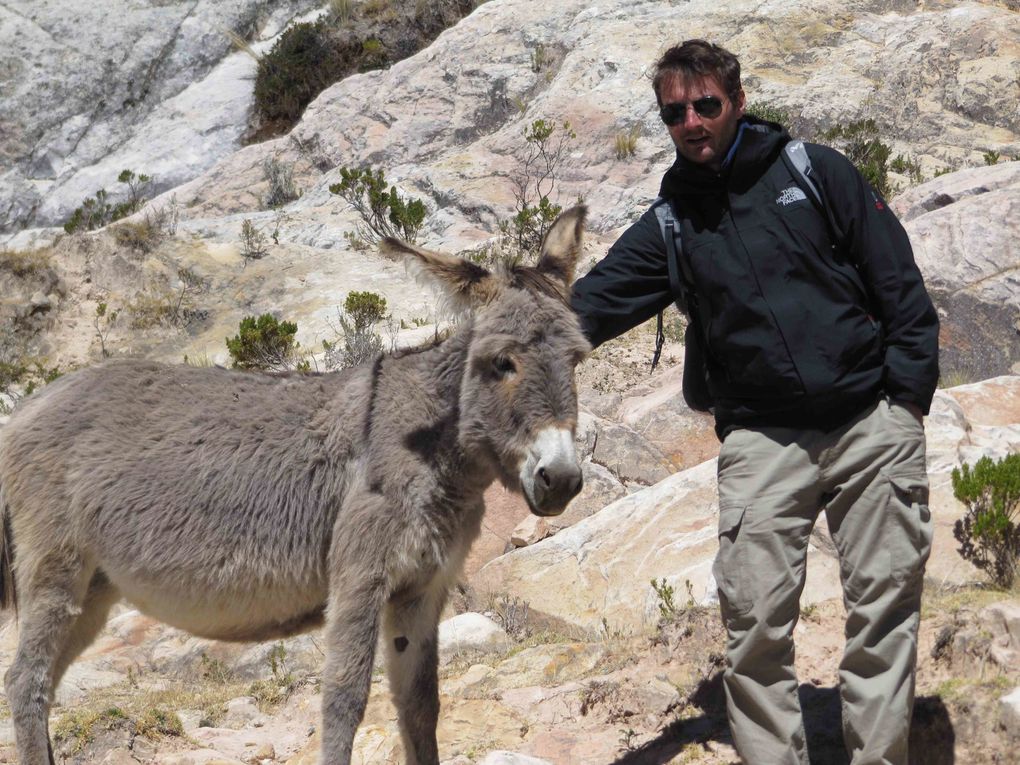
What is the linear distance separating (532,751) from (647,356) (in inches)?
279

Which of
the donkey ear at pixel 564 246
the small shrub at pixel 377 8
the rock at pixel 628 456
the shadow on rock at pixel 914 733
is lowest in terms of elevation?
the small shrub at pixel 377 8

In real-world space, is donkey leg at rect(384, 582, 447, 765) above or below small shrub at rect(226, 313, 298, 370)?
above

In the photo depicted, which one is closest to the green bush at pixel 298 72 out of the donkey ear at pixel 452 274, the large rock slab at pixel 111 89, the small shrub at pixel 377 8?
the large rock slab at pixel 111 89

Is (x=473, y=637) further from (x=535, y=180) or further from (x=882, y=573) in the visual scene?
(x=535, y=180)

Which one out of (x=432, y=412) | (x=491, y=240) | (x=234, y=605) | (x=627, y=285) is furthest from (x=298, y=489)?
(x=491, y=240)

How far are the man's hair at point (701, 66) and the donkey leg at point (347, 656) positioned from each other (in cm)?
237

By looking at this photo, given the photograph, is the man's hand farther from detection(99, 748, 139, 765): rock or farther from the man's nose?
detection(99, 748, 139, 765): rock

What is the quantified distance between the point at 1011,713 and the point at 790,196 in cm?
227

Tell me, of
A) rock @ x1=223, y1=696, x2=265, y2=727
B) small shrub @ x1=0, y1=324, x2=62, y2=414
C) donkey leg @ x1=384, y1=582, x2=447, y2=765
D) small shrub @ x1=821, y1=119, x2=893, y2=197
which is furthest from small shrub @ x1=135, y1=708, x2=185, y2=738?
small shrub @ x1=821, y1=119, x2=893, y2=197

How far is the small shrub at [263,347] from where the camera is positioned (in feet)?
36.0

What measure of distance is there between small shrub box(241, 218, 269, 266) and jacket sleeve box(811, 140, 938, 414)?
12.0 m

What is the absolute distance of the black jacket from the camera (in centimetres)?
361

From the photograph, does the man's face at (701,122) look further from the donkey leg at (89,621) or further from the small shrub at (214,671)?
the small shrub at (214,671)

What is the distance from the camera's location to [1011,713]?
160 inches
